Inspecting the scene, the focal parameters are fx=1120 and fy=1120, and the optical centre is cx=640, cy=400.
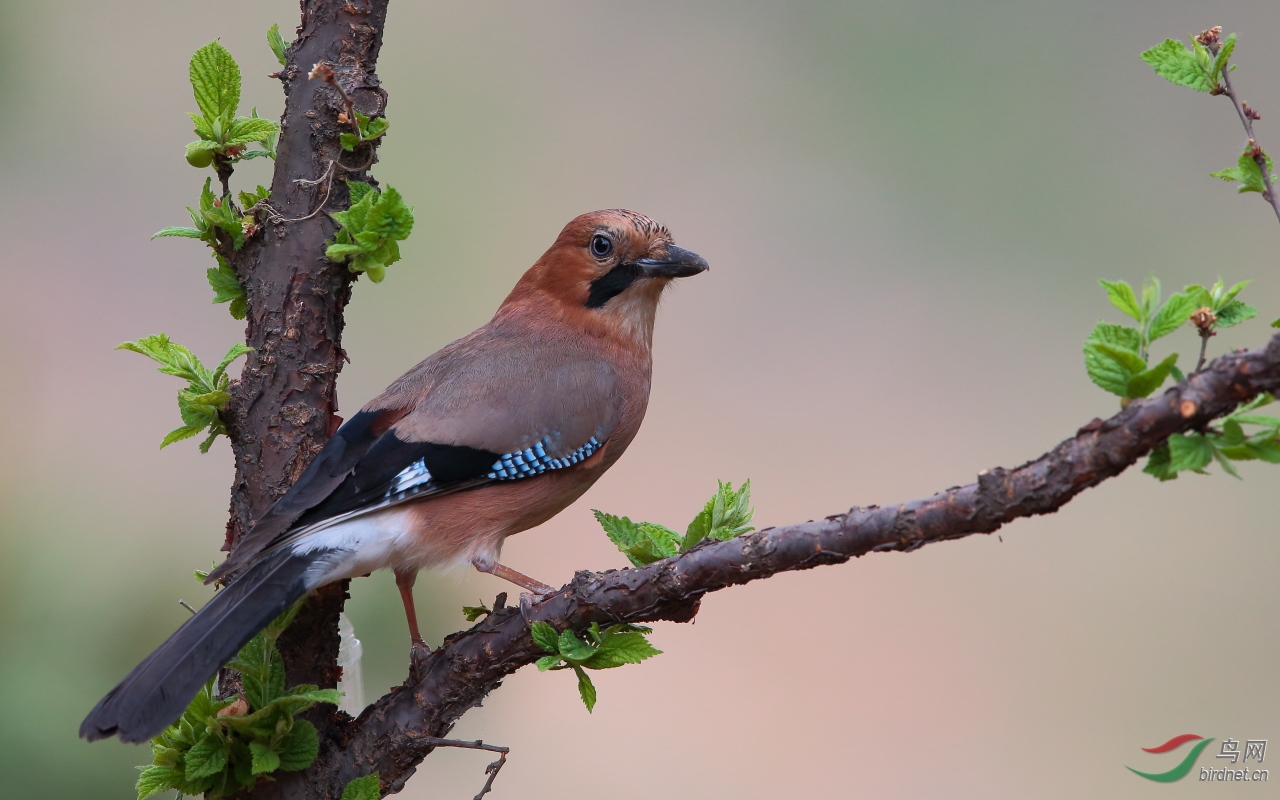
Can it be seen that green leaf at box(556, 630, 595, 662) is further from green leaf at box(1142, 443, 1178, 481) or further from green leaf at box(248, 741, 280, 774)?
green leaf at box(1142, 443, 1178, 481)

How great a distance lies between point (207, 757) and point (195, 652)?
267 millimetres

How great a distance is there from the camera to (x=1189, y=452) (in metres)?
1.43

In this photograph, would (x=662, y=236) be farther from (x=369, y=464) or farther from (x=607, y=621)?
(x=607, y=621)

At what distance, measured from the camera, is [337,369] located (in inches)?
94.8

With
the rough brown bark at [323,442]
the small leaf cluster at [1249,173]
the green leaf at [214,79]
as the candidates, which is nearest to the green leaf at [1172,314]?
the small leaf cluster at [1249,173]

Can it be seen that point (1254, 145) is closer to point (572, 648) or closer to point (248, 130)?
point (572, 648)

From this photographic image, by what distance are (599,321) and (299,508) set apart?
1.04 m

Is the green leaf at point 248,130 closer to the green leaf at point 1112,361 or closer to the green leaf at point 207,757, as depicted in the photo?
the green leaf at point 207,757

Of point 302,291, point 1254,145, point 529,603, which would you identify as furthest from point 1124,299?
point 302,291

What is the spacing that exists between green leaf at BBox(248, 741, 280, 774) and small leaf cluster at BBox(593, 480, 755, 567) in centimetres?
74

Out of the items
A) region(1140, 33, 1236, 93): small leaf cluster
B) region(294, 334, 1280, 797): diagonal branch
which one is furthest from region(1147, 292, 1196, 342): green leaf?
region(1140, 33, 1236, 93): small leaf cluster

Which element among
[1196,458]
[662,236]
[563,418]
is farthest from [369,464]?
[1196,458]

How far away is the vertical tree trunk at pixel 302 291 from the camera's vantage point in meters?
2.32

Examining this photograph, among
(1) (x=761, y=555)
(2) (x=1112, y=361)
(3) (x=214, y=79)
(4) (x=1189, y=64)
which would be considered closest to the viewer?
(2) (x=1112, y=361)
